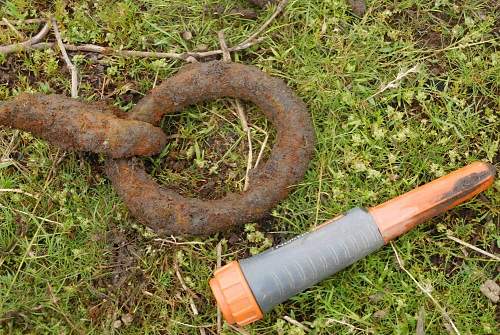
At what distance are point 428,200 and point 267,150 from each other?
0.82 metres

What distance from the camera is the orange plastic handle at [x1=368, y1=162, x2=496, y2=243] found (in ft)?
8.59

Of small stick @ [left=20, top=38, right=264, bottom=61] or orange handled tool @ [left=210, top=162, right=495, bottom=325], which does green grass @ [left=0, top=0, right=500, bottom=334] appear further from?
orange handled tool @ [left=210, top=162, right=495, bottom=325]

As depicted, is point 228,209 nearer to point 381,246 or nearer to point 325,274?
point 325,274

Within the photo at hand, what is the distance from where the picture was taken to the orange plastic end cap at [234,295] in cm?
251

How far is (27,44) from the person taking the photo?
10.3ft

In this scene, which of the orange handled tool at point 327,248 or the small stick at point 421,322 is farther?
the small stick at point 421,322

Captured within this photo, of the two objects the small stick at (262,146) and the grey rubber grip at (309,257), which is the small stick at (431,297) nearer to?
the grey rubber grip at (309,257)

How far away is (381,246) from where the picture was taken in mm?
2672

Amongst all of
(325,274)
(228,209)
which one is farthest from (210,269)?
(325,274)

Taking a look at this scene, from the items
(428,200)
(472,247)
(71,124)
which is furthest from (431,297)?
(71,124)

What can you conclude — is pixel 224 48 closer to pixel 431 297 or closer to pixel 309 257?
pixel 309 257

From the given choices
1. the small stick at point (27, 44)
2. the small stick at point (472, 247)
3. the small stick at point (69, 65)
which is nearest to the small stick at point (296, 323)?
the small stick at point (472, 247)

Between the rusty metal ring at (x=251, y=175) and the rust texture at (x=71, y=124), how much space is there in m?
0.15

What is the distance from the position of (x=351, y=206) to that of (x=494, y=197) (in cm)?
67
